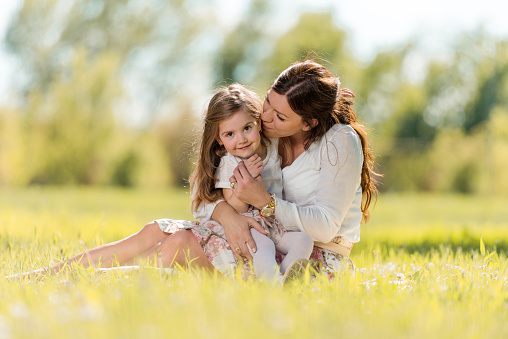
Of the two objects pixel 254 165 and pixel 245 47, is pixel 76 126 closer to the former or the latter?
pixel 245 47

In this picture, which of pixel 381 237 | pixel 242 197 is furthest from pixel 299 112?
pixel 381 237

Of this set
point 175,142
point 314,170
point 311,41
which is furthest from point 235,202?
→ point 311,41

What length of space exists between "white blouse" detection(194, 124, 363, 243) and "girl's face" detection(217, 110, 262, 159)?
31 centimetres

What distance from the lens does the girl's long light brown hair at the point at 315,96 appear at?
340cm

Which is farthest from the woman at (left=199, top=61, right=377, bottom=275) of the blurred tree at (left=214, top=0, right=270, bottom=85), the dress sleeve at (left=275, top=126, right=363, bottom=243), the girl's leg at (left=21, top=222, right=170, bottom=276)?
the blurred tree at (left=214, top=0, right=270, bottom=85)

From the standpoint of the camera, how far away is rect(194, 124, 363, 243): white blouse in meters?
3.28

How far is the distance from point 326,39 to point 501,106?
9152 mm

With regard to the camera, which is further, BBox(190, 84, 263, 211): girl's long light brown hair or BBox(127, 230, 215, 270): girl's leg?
→ BBox(190, 84, 263, 211): girl's long light brown hair

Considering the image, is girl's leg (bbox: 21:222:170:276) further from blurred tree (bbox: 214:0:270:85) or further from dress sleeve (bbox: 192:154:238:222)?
blurred tree (bbox: 214:0:270:85)

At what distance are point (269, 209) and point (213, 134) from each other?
689 millimetres

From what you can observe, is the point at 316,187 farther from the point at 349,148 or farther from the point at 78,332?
the point at 78,332

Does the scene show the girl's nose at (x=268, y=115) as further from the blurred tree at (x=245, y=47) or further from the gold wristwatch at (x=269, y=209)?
the blurred tree at (x=245, y=47)

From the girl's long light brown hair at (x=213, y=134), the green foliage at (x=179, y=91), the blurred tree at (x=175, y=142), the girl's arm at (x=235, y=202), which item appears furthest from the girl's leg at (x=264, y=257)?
the blurred tree at (x=175, y=142)

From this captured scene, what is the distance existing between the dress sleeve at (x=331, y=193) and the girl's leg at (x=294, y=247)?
0.08 m
